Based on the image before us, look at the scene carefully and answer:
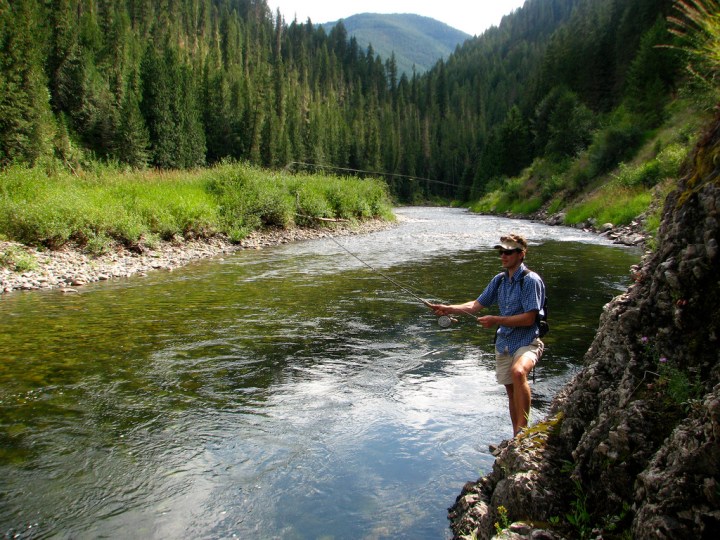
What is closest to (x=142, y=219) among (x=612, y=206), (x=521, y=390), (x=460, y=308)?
(x=460, y=308)

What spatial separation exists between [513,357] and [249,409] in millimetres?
3349

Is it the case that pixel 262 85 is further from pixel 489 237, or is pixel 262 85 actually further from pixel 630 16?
pixel 489 237

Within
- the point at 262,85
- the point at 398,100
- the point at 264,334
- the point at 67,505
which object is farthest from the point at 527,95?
the point at 67,505

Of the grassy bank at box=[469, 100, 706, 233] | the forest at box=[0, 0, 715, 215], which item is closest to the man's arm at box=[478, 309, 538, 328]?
the forest at box=[0, 0, 715, 215]

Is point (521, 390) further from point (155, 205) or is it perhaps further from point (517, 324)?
point (155, 205)

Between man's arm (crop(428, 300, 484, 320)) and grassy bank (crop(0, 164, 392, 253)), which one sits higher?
grassy bank (crop(0, 164, 392, 253))

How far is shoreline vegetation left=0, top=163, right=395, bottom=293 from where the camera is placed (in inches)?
649

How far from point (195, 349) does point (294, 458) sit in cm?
429

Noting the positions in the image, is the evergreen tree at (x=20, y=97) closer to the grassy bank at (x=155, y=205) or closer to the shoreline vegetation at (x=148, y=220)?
the grassy bank at (x=155, y=205)

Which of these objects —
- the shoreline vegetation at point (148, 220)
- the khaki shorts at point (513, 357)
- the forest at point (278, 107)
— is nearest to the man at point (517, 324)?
the khaki shorts at point (513, 357)

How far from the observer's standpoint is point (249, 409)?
271 inches

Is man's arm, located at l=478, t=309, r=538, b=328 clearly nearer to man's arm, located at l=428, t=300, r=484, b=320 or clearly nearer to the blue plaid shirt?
the blue plaid shirt

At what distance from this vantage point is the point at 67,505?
15.7 ft

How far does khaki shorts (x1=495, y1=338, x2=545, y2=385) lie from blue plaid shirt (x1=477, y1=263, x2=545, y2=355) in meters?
0.05
